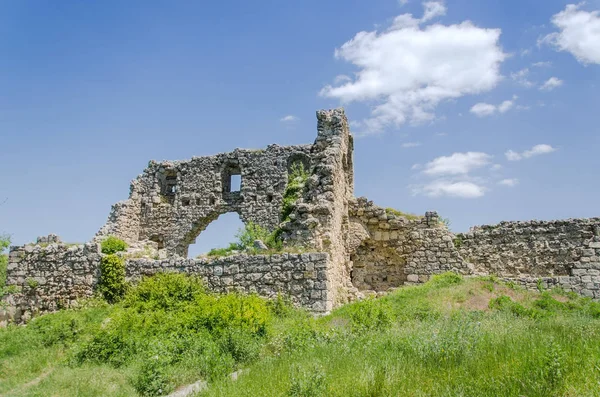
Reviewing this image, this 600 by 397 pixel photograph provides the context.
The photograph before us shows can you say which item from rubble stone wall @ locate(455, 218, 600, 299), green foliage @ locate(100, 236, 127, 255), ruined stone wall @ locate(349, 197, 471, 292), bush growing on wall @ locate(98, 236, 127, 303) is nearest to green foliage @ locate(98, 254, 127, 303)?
bush growing on wall @ locate(98, 236, 127, 303)

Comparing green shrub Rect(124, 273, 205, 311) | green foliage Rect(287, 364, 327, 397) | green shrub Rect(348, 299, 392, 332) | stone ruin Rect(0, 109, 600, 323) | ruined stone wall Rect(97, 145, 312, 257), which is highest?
ruined stone wall Rect(97, 145, 312, 257)

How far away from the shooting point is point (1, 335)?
13.2m

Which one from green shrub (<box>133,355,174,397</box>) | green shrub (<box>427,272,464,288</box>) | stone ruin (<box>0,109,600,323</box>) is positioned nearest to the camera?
green shrub (<box>133,355,174,397</box>)

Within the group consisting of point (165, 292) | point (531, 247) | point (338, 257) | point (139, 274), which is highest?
point (531, 247)

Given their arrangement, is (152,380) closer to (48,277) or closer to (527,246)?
(48,277)

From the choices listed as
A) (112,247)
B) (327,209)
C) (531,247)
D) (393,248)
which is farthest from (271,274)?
(531,247)

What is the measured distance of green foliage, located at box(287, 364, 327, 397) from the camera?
5.79m

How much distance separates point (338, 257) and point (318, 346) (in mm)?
7446

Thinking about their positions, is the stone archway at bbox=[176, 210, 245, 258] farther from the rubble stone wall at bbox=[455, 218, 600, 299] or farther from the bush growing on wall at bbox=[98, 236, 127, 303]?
the rubble stone wall at bbox=[455, 218, 600, 299]

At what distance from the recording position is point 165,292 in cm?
1365

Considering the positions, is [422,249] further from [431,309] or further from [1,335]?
[1,335]

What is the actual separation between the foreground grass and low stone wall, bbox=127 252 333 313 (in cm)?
48

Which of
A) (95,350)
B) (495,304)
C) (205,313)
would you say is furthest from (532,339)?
(95,350)

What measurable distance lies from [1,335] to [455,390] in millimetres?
12668
